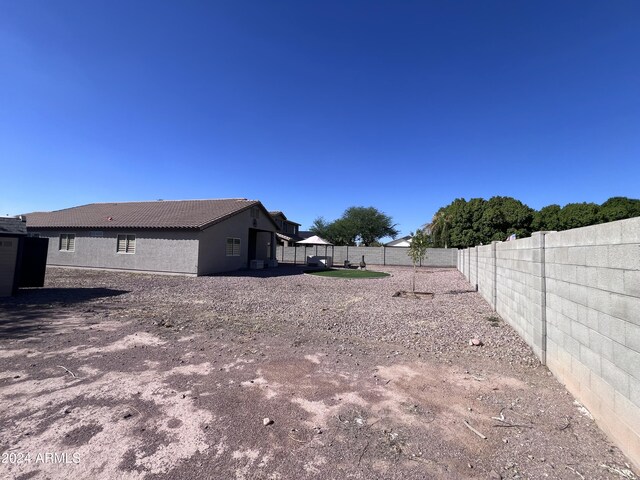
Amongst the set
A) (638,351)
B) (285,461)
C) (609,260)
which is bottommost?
(285,461)

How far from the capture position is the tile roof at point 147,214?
1850 cm

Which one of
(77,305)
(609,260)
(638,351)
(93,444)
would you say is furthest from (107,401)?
(77,305)

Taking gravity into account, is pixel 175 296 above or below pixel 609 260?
below

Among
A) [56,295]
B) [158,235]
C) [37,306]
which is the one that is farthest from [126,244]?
[37,306]

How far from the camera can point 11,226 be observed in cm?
1016

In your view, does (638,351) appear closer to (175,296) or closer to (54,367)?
(54,367)

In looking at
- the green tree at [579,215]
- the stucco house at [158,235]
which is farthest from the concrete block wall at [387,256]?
the green tree at [579,215]

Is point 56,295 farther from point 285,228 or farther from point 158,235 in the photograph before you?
point 285,228

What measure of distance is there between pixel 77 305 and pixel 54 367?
5.44 metres

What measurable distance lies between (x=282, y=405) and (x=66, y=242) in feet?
77.8

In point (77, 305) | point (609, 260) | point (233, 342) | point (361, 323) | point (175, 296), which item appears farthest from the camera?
point (175, 296)

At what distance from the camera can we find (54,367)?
4.31m

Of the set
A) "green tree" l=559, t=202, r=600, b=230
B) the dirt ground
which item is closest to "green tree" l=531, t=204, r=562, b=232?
"green tree" l=559, t=202, r=600, b=230

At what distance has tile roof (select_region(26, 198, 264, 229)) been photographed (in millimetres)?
18500
